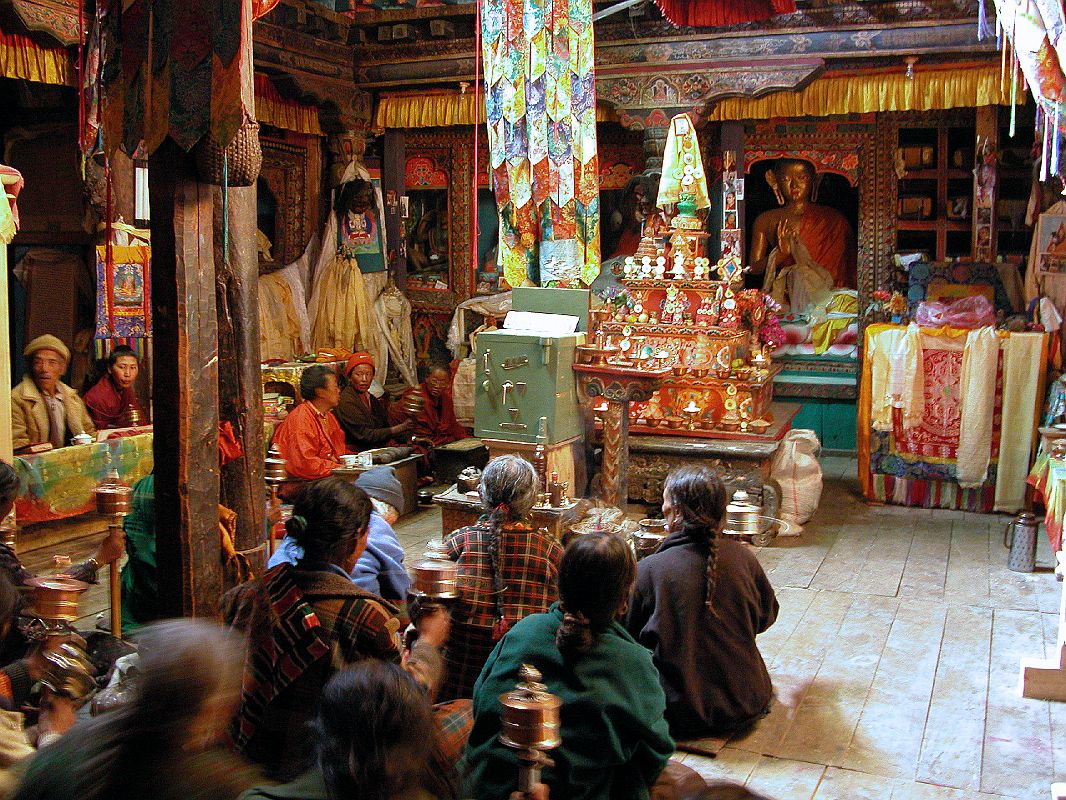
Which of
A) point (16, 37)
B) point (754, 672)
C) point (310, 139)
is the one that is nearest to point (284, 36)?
point (310, 139)

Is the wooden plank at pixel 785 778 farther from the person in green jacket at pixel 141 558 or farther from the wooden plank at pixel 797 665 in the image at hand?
the person in green jacket at pixel 141 558

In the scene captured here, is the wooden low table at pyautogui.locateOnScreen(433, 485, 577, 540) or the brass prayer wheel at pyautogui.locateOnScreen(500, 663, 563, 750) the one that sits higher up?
the brass prayer wheel at pyautogui.locateOnScreen(500, 663, 563, 750)

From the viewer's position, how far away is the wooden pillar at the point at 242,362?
416 centimetres

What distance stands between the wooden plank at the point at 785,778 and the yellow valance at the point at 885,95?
21.6ft

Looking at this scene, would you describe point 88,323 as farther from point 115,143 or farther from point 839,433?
point 839,433

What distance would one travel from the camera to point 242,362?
4.23 metres

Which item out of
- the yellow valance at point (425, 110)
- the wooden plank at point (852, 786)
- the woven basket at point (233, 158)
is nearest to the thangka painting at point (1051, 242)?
the yellow valance at point (425, 110)

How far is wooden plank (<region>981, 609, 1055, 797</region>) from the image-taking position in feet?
13.6

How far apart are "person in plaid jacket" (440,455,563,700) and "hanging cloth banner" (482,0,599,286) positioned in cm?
371

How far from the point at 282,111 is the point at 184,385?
7495mm

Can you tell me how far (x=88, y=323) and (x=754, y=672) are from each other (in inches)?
262

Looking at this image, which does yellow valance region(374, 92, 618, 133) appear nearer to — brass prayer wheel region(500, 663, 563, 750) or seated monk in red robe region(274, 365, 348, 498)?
seated monk in red robe region(274, 365, 348, 498)

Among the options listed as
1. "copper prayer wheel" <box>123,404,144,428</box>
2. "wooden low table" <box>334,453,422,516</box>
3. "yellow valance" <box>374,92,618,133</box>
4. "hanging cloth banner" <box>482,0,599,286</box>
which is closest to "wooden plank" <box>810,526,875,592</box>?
"hanging cloth banner" <box>482,0,599,286</box>

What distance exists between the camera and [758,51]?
967 cm
